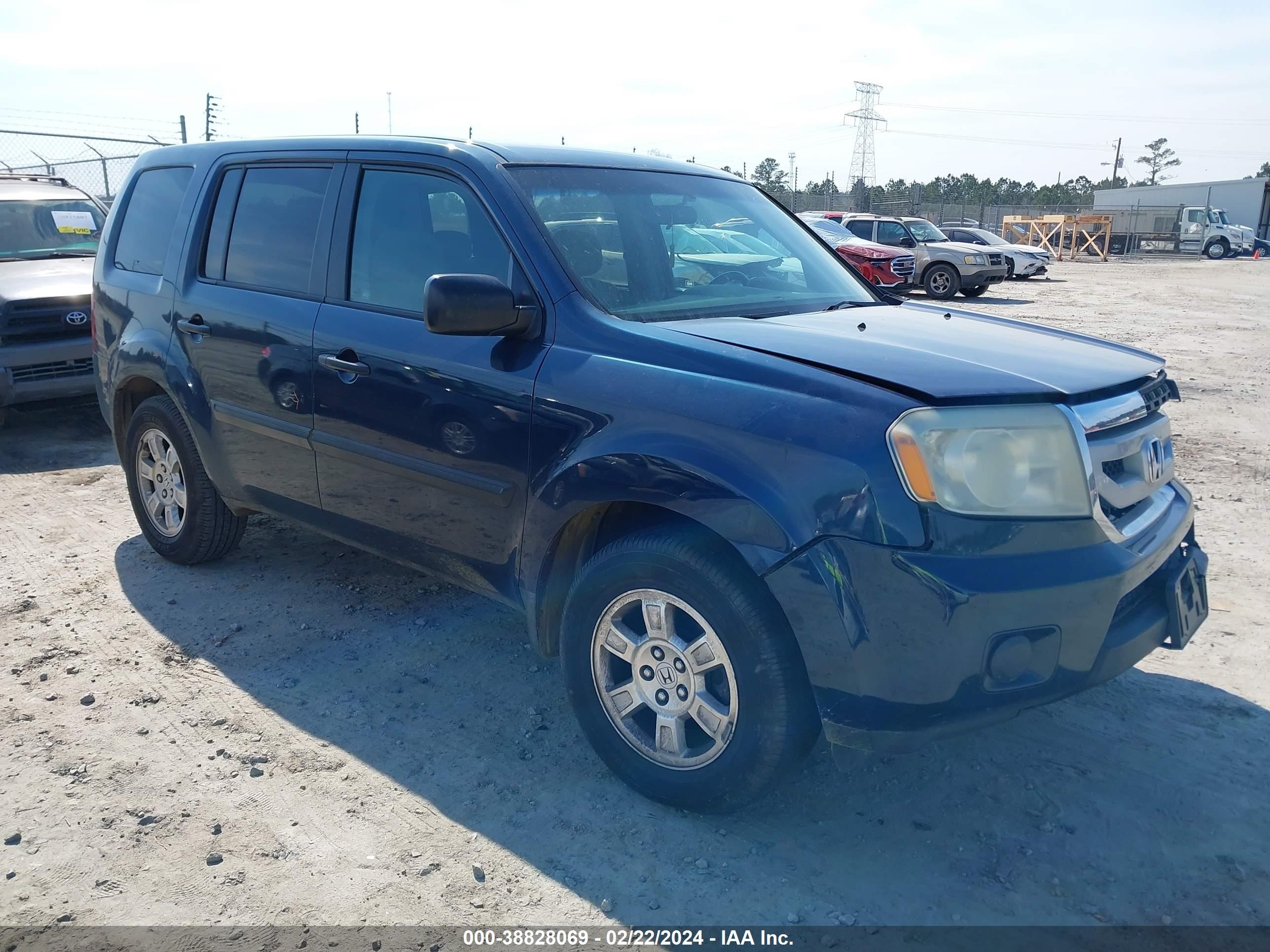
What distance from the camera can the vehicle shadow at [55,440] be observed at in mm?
7129

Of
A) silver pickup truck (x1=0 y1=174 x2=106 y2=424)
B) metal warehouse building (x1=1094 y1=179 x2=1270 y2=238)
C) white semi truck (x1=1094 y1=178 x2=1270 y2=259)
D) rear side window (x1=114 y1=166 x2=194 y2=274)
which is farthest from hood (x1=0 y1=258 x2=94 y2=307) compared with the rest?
metal warehouse building (x1=1094 y1=179 x2=1270 y2=238)

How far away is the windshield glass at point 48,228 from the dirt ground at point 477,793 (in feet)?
16.5

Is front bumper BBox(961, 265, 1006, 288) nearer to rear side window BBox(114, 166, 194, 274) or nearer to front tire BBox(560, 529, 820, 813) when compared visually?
rear side window BBox(114, 166, 194, 274)

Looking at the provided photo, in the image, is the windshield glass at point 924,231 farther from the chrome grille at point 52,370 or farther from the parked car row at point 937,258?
the chrome grille at point 52,370

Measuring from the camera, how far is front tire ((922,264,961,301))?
1902cm

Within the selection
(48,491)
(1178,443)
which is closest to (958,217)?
(1178,443)

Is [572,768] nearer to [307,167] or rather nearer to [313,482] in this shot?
[313,482]

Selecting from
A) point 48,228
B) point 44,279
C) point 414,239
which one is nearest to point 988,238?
point 48,228

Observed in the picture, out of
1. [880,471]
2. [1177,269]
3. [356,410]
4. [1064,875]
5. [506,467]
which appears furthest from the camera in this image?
[1177,269]

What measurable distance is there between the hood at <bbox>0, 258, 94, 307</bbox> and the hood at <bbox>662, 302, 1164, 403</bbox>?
6105mm

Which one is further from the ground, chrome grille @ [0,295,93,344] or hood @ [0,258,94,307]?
hood @ [0,258,94,307]

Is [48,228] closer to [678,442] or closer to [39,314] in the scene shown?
[39,314]

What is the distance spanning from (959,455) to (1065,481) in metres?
0.30

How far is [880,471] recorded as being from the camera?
240 centimetres
